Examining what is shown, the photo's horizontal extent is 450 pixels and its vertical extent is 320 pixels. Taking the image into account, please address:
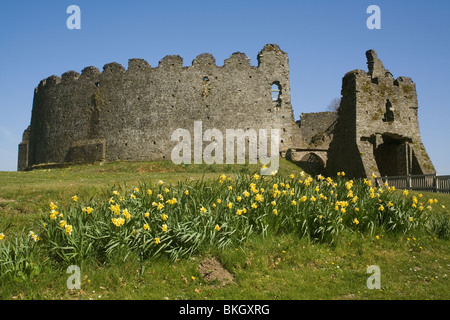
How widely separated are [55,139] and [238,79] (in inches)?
592

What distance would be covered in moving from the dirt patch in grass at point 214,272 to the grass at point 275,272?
90 millimetres

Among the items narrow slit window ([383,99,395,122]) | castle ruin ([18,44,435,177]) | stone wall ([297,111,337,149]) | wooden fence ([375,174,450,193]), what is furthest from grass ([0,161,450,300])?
stone wall ([297,111,337,149])

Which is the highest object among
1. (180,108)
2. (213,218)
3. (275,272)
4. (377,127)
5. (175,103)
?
(175,103)

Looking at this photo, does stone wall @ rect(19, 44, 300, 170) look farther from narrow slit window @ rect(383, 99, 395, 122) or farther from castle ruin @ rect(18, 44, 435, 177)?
narrow slit window @ rect(383, 99, 395, 122)

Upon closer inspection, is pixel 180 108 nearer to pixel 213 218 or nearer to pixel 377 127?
pixel 377 127

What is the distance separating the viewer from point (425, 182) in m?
19.8

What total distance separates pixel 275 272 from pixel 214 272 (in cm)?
114

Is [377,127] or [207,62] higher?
[207,62]

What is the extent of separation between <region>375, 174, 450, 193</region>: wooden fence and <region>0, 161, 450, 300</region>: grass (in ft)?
33.0

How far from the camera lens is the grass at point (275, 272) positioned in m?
6.94

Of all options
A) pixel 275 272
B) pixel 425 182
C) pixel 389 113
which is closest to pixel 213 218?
pixel 275 272

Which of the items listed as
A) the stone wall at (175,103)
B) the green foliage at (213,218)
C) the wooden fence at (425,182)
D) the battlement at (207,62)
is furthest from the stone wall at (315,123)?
the green foliage at (213,218)

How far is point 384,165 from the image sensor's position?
25719 mm
